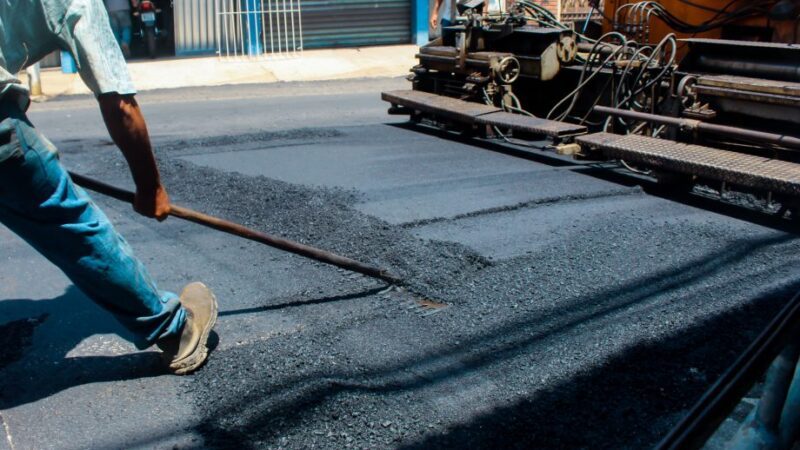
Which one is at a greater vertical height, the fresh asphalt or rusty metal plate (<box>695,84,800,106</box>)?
rusty metal plate (<box>695,84,800,106</box>)

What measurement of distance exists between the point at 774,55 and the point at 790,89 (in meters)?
0.72

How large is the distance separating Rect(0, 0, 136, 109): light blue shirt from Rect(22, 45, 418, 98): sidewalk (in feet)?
33.7

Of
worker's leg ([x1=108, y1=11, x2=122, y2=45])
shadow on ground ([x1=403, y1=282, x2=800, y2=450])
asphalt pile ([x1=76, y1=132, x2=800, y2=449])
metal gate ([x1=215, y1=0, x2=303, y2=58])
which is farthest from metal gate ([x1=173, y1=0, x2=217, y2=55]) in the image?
shadow on ground ([x1=403, y1=282, x2=800, y2=450])

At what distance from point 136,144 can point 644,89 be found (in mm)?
4915

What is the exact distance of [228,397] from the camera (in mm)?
3453

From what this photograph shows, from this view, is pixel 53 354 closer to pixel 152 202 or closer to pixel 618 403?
pixel 152 202

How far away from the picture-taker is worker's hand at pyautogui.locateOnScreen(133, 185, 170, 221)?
3529 millimetres

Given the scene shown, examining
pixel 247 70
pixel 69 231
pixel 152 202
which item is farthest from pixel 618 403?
pixel 247 70

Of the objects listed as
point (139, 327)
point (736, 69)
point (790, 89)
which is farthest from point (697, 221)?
point (139, 327)

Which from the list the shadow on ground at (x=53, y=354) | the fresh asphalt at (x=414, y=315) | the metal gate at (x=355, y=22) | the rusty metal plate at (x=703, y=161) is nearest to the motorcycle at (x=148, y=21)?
the metal gate at (x=355, y=22)

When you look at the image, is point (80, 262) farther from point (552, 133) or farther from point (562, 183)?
point (552, 133)

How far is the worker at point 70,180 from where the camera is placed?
314 cm

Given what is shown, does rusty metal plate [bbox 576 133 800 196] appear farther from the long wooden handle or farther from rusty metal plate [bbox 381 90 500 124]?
the long wooden handle

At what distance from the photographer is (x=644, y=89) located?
281 inches
